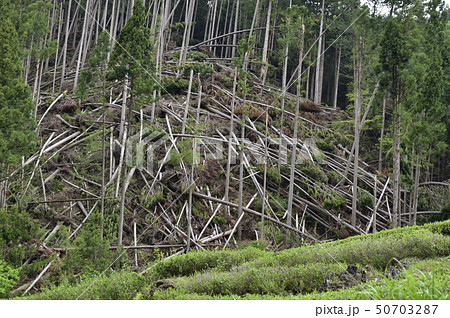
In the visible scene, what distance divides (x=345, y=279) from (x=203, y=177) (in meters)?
8.11

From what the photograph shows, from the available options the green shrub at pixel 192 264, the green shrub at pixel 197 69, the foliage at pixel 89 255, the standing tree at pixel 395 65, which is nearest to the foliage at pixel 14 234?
the foliage at pixel 89 255

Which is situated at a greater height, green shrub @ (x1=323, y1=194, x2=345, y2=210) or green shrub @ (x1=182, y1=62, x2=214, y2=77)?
green shrub @ (x1=182, y1=62, x2=214, y2=77)

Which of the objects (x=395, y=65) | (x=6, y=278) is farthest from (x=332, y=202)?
(x=6, y=278)

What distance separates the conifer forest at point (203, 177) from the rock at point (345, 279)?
35 mm

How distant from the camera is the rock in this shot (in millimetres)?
4271

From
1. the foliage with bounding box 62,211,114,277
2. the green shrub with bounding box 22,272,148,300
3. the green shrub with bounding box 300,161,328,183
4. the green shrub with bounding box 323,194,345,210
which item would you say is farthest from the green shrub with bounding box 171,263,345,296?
the green shrub with bounding box 300,161,328,183

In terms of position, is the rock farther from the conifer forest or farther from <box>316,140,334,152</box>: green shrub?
<box>316,140,334,152</box>: green shrub

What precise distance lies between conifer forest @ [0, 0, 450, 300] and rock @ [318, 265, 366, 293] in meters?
0.04

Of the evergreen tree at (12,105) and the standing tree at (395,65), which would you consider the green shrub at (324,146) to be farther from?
the evergreen tree at (12,105)

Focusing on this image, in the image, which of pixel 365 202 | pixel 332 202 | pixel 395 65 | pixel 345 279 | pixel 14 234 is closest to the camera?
pixel 345 279

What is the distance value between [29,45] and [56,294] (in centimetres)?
776

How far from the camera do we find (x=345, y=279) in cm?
444

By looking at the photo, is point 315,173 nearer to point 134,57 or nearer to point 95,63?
point 134,57
